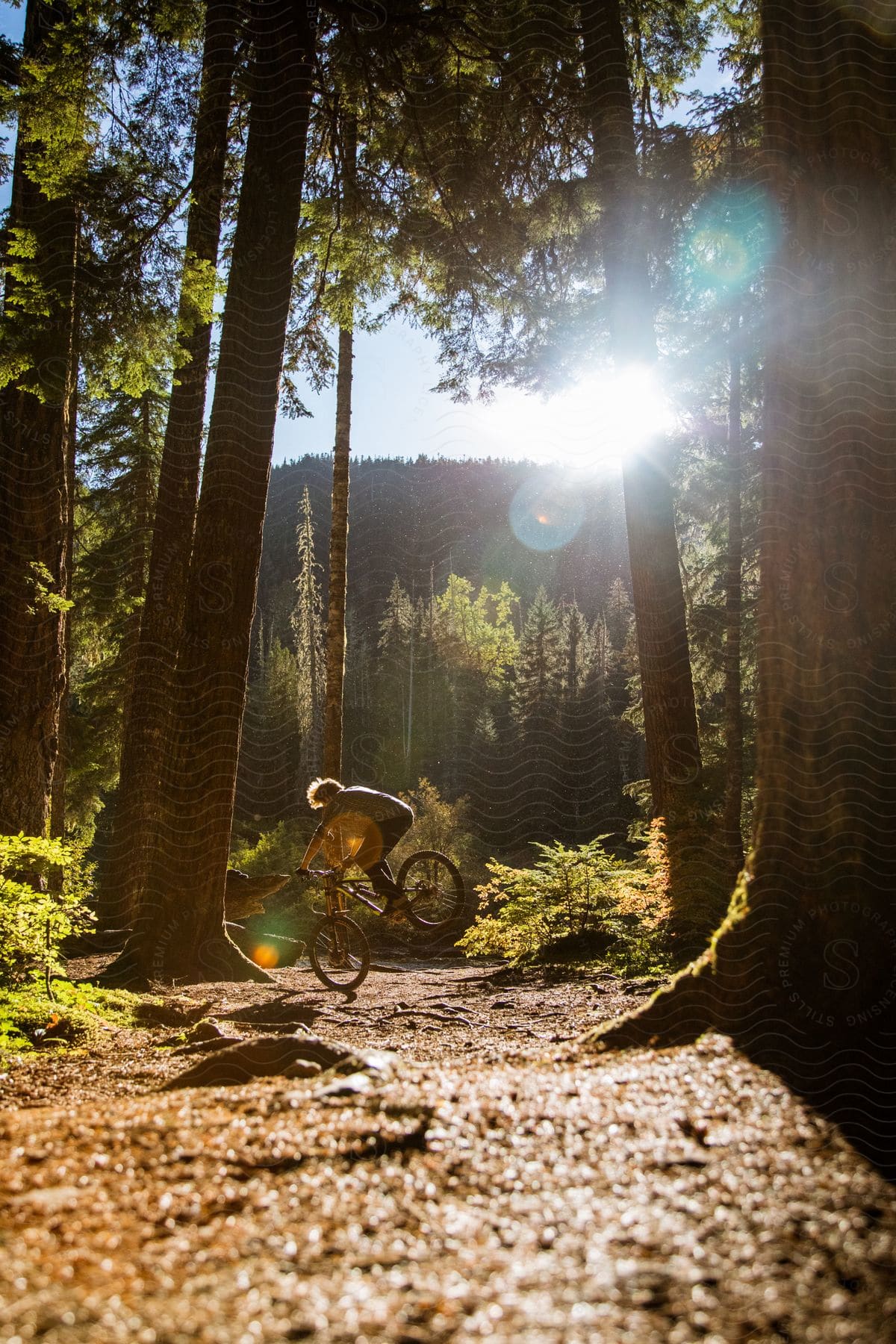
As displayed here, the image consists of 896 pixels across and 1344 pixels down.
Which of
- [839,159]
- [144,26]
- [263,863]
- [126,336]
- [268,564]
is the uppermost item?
[268,564]

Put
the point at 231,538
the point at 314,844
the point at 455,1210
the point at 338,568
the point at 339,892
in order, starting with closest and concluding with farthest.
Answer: the point at 455,1210 → the point at 231,538 → the point at 314,844 → the point at 339,892 → the point at 338,568

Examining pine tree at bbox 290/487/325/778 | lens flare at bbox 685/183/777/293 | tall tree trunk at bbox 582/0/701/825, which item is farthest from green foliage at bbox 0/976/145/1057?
pine tree at bbox 290/487/325/778

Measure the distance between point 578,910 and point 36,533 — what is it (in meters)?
6.37

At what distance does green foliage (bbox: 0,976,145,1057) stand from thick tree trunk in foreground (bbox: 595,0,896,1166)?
9.82 feet

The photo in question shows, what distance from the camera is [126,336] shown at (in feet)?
22.3

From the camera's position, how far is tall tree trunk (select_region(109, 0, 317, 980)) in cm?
658

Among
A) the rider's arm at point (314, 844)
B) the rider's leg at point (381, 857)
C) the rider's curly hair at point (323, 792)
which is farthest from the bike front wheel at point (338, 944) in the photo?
the rider's curly hair at point (323, 792)

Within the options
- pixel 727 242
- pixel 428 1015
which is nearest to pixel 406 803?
pixel 428 1015

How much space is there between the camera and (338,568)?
43.2ft

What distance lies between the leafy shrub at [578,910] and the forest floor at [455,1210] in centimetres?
564

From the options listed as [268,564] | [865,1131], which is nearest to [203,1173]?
[865,1131]

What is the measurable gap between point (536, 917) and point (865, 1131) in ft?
22.1

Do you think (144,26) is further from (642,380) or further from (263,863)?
(263,863)

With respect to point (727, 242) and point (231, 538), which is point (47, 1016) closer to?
point (231, 538)
